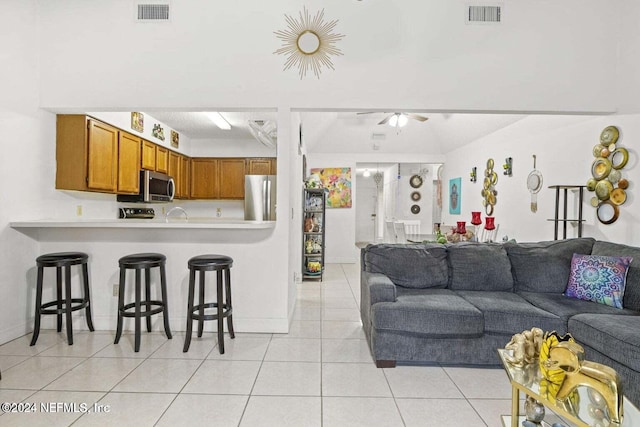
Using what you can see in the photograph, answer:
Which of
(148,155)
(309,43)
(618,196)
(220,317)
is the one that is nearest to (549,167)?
(618,196)

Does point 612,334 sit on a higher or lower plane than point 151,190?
lower

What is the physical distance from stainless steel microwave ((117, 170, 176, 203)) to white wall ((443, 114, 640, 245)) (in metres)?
5.04

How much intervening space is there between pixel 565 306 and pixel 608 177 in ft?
4.74

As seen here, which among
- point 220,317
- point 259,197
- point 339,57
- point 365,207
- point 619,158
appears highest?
point 339,57

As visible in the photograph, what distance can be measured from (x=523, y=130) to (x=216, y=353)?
4.57 meters

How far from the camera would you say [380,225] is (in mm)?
10148

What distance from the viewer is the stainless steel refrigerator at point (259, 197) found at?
5820 mm

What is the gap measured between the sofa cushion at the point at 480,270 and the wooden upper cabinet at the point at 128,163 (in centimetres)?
388

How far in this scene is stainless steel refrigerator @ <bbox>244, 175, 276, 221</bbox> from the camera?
582 cm

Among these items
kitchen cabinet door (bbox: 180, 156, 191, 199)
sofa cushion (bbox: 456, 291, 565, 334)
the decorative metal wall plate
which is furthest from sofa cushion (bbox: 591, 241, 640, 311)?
the decorative metal wall plate

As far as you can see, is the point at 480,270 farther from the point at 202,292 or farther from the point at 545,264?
the point at 202,292

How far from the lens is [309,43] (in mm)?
3100

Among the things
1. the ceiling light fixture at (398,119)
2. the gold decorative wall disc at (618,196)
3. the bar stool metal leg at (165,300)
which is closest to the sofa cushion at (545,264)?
the gold decorative wall disc at (618,196)

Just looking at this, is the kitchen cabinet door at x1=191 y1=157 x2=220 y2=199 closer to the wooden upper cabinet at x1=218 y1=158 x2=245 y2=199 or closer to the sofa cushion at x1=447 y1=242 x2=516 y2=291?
the wooden upper cabinet at x1=218 y1=158 x2=245 y2=199
